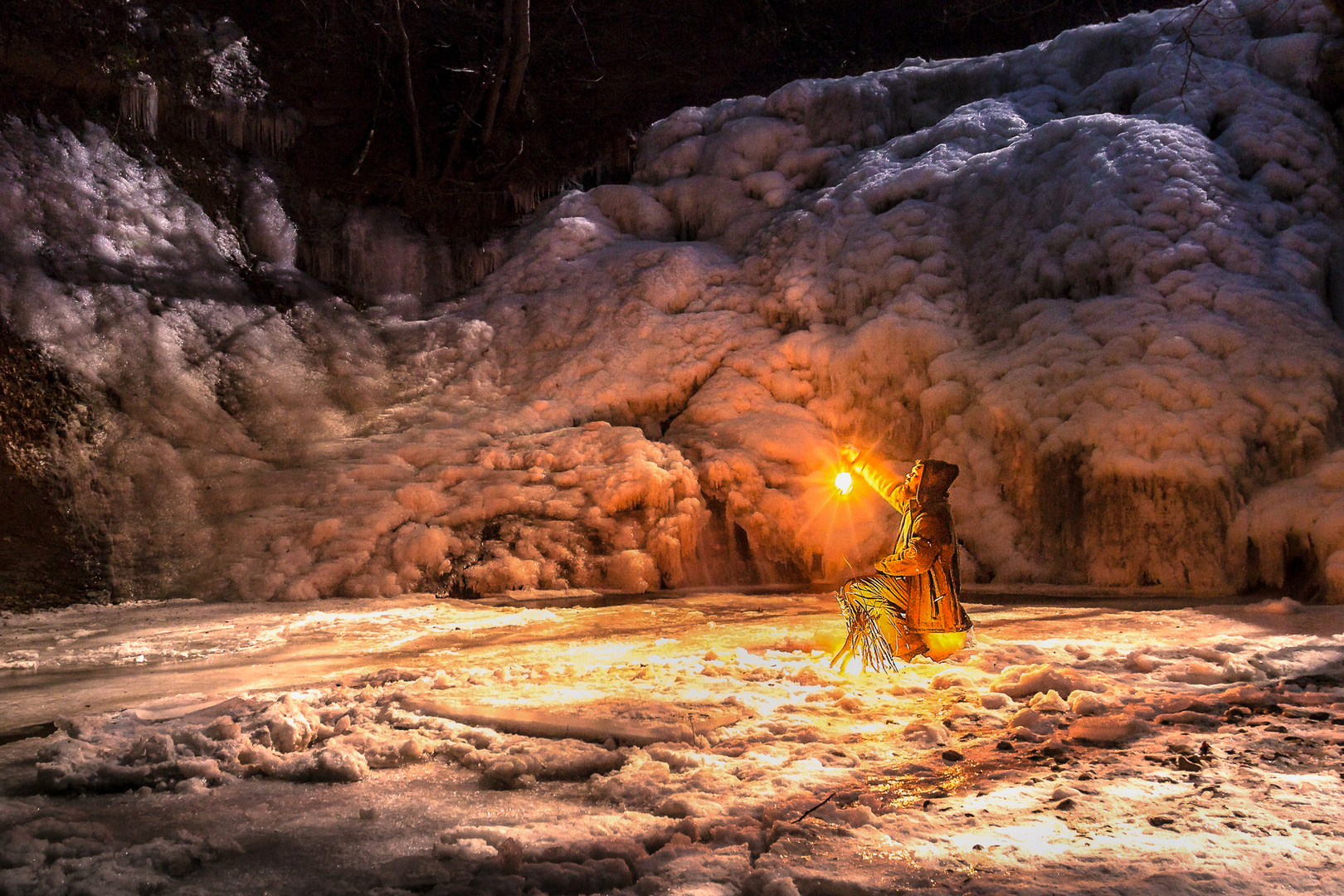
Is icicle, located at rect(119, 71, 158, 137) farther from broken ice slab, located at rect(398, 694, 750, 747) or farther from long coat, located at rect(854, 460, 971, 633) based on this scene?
long coat, located at rect(854, 460, 971, 633)

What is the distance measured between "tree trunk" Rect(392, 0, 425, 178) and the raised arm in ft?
28.5

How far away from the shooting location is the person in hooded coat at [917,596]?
13.5ft

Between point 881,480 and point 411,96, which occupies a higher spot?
point 411,96

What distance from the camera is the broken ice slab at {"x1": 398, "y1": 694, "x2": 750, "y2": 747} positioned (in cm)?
294

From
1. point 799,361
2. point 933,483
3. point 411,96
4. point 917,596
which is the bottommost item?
point 917,596

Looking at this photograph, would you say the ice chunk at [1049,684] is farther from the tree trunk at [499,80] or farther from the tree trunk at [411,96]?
the tree trunk at [499,80]

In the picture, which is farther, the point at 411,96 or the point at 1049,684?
the point at 411,96

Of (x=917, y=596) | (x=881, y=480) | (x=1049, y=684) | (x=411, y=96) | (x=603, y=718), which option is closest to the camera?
(x=603, y=718)

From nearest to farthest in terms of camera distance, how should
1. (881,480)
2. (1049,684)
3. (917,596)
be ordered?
(1049,684) → (917,596) → (881,480)

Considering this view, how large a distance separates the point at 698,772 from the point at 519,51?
35.2ft

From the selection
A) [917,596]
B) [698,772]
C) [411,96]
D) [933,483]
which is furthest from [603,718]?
[411,96]

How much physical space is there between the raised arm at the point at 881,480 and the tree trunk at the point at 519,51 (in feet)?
28.2

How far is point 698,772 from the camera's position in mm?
2592

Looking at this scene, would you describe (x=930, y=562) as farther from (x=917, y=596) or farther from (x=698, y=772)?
(x=698, y=772)
